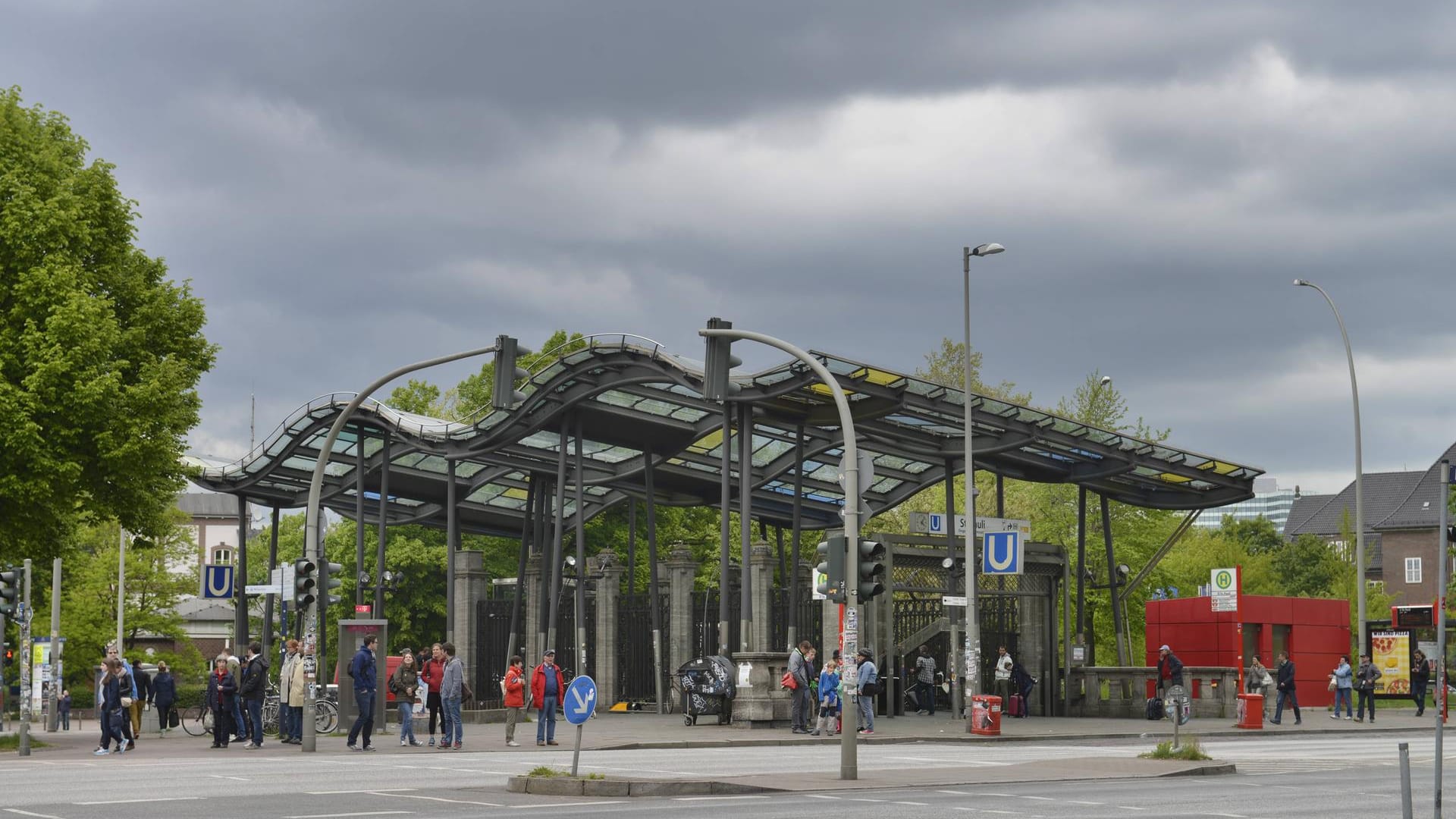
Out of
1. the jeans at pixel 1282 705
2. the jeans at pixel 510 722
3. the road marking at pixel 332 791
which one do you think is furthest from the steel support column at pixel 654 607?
the road marking at pixel 332 791

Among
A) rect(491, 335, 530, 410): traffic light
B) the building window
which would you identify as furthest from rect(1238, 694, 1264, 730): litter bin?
the building window

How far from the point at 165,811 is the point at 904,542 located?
23.6 metres

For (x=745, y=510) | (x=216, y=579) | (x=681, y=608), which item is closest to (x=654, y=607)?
(x=681, y=608)

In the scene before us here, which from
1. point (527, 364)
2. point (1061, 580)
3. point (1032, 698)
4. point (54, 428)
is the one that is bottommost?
point (1032, 698)

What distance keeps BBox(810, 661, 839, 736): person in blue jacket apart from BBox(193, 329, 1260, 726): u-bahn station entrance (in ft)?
6.16

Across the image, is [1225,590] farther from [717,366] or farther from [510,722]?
[510,722]

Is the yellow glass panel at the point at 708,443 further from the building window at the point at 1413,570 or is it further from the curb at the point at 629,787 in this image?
the building window at the point at 1413,570

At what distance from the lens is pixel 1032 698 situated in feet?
129

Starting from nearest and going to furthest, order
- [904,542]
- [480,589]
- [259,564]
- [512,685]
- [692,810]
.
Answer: [692,810] < [512,685] < [904,542] < [480,589] < [259,564]

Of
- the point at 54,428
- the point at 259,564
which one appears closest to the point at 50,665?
the point at 54,428

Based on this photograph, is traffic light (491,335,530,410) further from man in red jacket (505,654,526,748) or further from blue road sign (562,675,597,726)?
blue road sign (562,675,597,726)

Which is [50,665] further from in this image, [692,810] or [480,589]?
[692,810]

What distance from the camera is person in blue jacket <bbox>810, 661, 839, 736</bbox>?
1114 inches

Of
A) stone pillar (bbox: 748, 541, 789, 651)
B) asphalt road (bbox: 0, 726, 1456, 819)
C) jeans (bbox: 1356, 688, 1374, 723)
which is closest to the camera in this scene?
asphalt road (bbox: 0, 726, 1456, 819)
